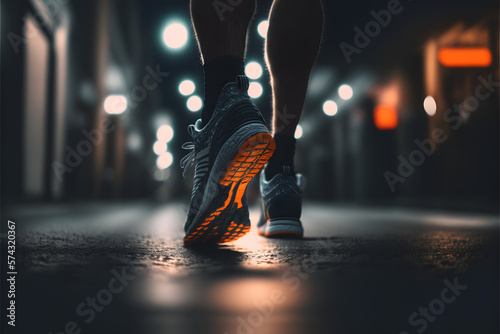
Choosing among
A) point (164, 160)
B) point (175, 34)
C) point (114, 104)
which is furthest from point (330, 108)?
point (164, 160)

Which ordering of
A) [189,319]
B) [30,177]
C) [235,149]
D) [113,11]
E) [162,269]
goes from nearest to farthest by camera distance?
[189,319] → [162,269] → [235,149] → [30,177] → [113,11]

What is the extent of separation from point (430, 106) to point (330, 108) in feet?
19.3

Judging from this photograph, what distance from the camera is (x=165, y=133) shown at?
71.5 ft

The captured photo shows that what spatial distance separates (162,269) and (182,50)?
11.1 meters

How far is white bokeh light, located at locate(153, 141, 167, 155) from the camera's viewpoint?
73.2 feet

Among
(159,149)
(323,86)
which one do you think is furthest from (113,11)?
(159,149)

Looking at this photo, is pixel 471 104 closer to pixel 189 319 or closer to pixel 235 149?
pixel 235 149

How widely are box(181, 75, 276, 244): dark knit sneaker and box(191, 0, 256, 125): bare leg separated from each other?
0.13 feet

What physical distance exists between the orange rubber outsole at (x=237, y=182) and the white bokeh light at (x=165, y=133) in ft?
64.3

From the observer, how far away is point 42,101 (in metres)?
5.75

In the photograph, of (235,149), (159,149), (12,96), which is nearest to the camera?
(235,149)

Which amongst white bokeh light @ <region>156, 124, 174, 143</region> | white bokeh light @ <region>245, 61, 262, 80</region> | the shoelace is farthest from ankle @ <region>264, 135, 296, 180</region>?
white bokeh light @ <region>156, 124, 174, 143</region>

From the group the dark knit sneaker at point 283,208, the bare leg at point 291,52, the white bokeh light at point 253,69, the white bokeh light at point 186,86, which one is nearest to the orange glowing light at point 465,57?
the white bokeh light at point 253,69

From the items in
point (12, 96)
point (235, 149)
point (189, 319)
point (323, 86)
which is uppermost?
point (323, 86)
